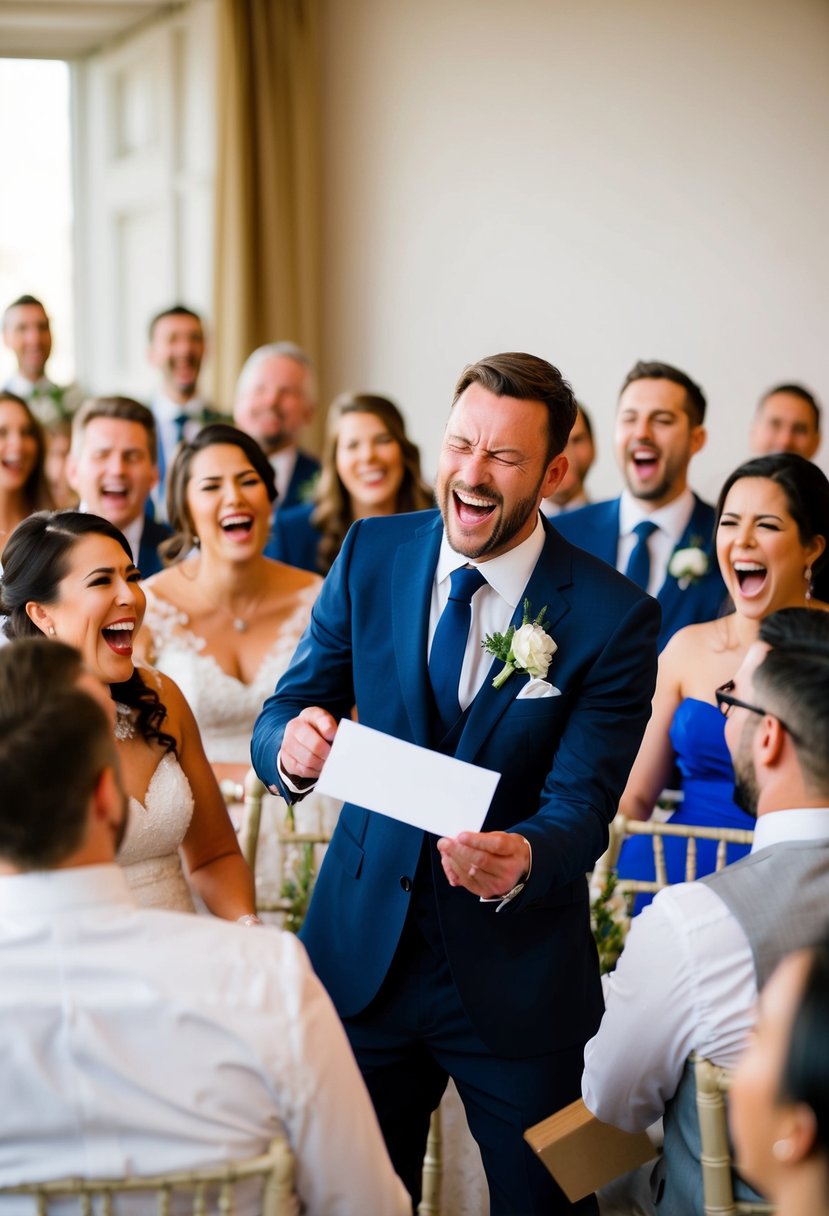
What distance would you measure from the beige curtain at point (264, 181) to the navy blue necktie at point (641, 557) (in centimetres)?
415

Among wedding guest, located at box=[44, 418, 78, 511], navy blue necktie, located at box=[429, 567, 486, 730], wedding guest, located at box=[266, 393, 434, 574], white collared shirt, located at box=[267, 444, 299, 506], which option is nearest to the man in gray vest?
navy blue necktie, located at box=[429, 567, 486, 730]

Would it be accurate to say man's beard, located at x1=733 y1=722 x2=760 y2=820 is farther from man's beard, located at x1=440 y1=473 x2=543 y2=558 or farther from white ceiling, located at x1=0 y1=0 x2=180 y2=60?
white ceiling, located at x1=0 y1=0 x2=180 y2=60

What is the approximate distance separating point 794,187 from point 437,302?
2.26 m

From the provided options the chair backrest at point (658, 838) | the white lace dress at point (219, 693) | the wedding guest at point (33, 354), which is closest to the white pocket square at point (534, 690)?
the chair backrest at point (658, 838)

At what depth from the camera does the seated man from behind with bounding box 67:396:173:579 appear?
4.69m

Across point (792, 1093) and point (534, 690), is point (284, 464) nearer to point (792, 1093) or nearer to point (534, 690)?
point (534, 690)

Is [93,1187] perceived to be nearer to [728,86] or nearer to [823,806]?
[823,806]

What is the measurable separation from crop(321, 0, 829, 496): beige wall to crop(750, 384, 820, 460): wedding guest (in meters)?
2.01

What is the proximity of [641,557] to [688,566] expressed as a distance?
29cm

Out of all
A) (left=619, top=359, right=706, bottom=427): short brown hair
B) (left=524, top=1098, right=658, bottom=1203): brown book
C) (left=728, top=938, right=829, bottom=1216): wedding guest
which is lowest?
(left=524, top=1098, right=658, bottom=1203): brown book

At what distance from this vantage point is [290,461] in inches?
258

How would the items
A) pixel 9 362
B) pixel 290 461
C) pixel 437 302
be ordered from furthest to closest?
pixel 9 362 → pixel 437 302 → pixel 290 461

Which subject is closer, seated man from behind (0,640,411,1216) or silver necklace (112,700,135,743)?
seated man from behind (0,640,411,1216)

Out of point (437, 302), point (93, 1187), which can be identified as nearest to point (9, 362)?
point (437, 302)
